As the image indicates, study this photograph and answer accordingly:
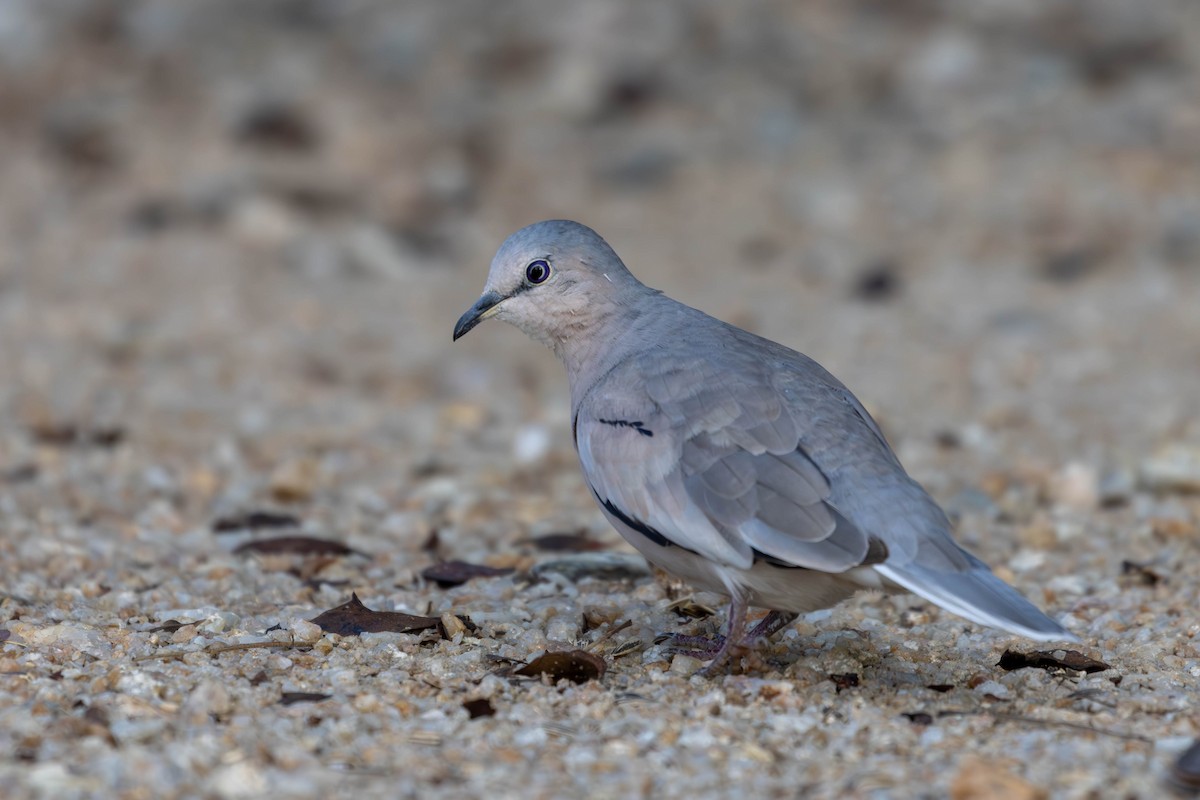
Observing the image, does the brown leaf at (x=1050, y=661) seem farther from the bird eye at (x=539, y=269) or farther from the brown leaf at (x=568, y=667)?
the bird eye at (x=539, y=269)

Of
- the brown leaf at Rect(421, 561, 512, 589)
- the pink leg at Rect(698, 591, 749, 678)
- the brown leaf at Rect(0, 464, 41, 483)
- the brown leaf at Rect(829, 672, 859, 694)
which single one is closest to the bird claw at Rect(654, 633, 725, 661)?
the pink leg at Rect(698, 591, 749, 678)

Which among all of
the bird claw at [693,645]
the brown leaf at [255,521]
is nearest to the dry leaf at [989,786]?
the bird claw at [693,645]

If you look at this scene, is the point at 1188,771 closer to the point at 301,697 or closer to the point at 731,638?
the point at 731,638

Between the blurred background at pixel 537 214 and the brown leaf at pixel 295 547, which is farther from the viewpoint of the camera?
the blurred background at pixel 537 214

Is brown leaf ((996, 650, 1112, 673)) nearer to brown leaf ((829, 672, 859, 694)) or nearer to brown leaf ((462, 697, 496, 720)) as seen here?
brown leaf ((829, 672, 859, 694))

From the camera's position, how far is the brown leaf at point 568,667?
14.4ft

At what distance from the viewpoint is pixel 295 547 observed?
6238 mm

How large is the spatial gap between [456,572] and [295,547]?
2.79 feet

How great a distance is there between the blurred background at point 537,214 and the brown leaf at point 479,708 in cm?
291

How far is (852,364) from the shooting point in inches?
363

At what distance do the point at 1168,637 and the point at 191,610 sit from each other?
3.28 m

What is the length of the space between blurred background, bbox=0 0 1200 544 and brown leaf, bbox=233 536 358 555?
86 cm


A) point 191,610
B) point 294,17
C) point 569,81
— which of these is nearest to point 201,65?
point 294,17

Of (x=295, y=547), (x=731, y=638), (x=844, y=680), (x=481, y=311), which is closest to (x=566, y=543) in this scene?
(x=295, y=547)
